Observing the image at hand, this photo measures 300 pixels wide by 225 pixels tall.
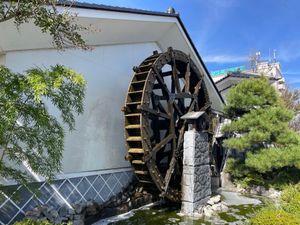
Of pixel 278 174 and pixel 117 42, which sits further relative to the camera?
pixel 278 174

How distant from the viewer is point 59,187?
5.76 meters

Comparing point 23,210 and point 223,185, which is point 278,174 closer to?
point 223,185

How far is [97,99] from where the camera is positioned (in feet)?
23.1

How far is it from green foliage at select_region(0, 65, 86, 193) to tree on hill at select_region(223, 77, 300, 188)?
6.96 m

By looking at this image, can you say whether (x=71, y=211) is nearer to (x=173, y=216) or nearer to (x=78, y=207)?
(x=78, y=207)

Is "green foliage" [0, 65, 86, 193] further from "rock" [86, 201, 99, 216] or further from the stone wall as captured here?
the stone wall

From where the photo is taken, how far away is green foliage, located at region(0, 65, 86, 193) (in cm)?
287

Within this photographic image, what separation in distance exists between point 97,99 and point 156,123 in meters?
2.30

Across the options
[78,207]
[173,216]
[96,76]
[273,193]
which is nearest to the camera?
[78,207]

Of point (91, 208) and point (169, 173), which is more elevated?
point (169, 173)

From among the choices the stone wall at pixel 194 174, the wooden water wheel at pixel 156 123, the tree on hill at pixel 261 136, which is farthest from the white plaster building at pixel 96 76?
the tree on hill at pixel 261 136

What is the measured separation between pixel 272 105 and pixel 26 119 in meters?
8.40

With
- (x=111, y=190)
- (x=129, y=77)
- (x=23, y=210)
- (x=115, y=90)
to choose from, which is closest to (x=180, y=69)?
(x=129, y=77)

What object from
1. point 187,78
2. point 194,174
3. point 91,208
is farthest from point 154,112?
point 91,208
